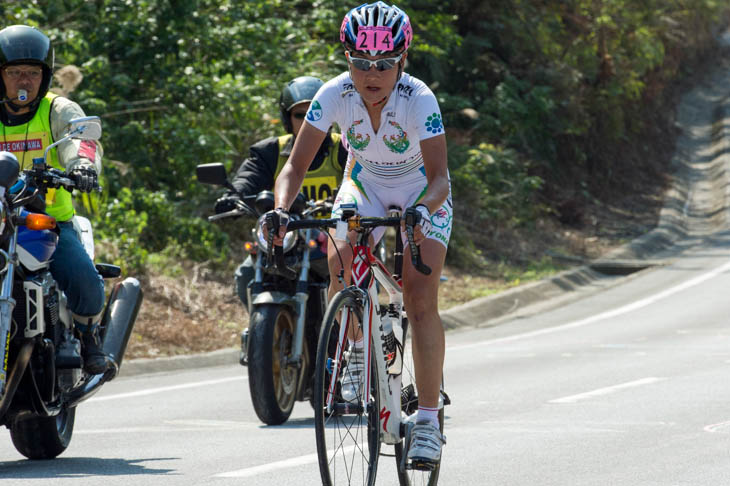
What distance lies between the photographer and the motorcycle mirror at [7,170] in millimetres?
5219

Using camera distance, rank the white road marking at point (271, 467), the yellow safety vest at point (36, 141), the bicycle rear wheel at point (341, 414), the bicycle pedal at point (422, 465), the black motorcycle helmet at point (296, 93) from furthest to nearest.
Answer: the black motorcycle helmet at point (296, 93) → the yellow safety vest at point (36, 141) → the white road marking at point (271, 467) → the bicycle pedal at point (422, 465) → the bicycle rear wheel at point (341, 414)

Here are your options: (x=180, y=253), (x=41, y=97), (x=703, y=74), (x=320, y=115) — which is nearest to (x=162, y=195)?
(x=180, y=253)

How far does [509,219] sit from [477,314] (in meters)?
6.37

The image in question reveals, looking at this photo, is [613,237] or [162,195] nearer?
[162,195]

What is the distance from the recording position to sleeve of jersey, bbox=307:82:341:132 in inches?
203

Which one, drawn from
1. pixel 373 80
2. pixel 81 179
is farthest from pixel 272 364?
pixel 373 80

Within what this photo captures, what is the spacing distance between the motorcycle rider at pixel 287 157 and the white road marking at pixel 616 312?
481 centimetres

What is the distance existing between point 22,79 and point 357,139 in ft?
6.29

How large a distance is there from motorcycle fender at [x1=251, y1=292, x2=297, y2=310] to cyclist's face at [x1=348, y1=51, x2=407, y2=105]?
2.65 m

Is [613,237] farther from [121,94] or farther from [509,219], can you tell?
[121,94]

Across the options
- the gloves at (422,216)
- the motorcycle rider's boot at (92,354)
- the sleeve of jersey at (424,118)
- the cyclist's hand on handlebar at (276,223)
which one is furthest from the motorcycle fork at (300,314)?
the gloves at (422,216)

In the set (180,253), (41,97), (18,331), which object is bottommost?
(180,253)

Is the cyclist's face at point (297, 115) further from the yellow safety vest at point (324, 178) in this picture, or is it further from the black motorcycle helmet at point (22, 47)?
the black motorcycle helmet at point (22, 47)

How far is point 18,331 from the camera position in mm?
5551
